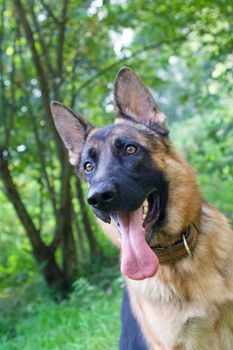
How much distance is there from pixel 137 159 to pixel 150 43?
4412mm

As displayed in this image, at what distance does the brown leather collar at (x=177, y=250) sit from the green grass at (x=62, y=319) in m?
1.62

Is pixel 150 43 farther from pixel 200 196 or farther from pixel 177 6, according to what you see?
pixel 200 196

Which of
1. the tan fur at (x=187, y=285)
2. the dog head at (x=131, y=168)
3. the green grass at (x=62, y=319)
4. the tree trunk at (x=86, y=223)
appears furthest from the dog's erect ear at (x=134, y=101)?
the tree trunk at (x=86, y=223)

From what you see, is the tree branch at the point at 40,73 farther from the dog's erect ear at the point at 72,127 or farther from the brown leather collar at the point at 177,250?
the brown leather collar at the point at 177,250

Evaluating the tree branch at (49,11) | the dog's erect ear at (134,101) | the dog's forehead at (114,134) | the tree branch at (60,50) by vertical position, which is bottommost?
the dog's forehead at (114,134)

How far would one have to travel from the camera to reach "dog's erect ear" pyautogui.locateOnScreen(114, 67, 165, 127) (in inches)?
143

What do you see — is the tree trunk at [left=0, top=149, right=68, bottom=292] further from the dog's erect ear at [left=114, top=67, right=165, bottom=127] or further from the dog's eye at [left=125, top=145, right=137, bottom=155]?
the dog's eye at [left=125, top=145, right=137, bottom=155]

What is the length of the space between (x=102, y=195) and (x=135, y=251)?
0.43 m

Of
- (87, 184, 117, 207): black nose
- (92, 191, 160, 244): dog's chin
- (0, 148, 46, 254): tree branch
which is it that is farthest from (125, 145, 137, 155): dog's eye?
(0, 148, 46, 254): tree branch

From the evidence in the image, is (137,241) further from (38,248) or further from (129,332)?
(38,248)

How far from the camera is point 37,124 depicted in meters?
7.95

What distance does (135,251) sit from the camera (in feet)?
10.3

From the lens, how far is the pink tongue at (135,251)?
3.11 m

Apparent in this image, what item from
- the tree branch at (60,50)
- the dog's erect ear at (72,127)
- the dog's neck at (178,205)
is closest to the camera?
the dog's neck at (178,205)
